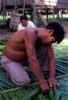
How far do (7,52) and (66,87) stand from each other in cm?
98

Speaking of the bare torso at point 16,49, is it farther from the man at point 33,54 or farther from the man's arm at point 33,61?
the man's arm at point 33,61

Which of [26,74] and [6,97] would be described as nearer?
[6,97]

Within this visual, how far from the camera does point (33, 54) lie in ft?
13.4

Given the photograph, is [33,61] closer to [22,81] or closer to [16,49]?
[22,81]

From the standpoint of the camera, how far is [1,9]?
13.3 meters

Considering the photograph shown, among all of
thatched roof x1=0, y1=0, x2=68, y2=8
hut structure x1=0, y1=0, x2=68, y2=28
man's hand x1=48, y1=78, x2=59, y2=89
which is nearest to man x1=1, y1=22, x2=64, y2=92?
man's hand x1=48, y1=78, x2=59, y2=89

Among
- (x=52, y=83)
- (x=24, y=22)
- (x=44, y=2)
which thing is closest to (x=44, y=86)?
(x=52, y=83)

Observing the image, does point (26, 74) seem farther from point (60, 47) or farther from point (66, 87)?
point (60, 47)

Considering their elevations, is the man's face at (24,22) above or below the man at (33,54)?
below

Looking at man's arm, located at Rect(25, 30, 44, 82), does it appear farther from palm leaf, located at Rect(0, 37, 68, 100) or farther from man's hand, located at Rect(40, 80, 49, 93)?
palm leaf, located at Rect(0, 37, 68, 100)

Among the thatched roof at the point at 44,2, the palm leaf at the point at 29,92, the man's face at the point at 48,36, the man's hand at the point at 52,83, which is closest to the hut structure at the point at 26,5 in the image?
the thatched roof at the point at 44,2

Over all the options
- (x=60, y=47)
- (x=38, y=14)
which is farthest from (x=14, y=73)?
(x=38, y=14)

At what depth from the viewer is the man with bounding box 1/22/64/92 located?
4020 mm

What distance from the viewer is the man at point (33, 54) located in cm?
402
